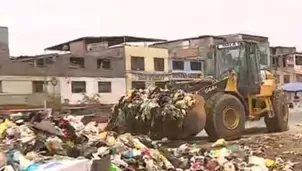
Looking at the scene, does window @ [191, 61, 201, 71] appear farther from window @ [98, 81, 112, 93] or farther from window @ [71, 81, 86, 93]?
window @ [71, 81, 86, 93]

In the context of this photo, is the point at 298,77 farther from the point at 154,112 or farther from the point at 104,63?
the point at 154,112

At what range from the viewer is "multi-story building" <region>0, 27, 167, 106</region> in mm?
27828

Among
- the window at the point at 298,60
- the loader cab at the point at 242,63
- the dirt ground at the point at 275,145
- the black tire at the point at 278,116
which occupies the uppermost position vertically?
the window at the point at 298,60

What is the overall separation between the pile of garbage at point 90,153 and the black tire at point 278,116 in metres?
4.01

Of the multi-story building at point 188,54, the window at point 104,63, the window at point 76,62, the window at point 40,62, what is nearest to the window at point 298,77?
the multi-story building at point 188,54

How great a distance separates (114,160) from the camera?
548cm

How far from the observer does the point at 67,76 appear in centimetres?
2994

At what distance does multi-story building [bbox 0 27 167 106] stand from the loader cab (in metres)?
15.5

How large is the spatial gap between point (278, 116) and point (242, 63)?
1474 millimetres

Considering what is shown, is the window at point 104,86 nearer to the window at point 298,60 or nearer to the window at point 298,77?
the window at point 298,77

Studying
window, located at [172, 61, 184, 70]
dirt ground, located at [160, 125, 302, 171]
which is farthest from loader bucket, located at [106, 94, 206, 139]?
window, located at [172, 61, 184, 70]

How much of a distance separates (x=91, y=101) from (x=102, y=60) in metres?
2.87

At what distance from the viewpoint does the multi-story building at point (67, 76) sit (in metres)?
27.8

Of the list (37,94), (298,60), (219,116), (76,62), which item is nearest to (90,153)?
(219,116)
